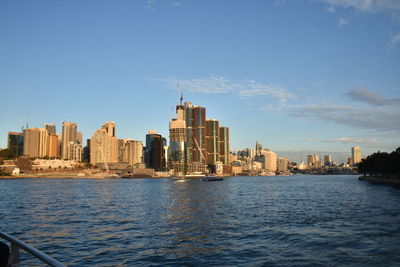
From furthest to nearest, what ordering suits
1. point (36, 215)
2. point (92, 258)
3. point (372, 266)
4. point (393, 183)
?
1. point (393, 183)
2. point (36, 215)
3. point (92, 258)
4. point (372, 266)

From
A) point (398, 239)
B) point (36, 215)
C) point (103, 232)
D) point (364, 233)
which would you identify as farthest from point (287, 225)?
point (36, 215)

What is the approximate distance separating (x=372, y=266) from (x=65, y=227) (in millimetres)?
29448

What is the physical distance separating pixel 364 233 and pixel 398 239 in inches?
128

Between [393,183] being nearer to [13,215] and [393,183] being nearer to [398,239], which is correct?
[398,239]

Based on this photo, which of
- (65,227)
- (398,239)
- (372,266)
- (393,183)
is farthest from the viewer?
(393,183)

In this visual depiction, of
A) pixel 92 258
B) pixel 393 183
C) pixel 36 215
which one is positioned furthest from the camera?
pixel 393 183

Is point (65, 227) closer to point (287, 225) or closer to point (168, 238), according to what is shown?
point (168, 238)

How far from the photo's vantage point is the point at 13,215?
45844mm

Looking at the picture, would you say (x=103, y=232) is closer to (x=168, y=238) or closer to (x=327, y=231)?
(x=168, y=238)

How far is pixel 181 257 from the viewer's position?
23359mm

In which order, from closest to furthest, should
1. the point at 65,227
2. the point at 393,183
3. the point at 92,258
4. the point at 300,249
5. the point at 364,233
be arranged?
the point at 92,258, the point at 300,249, the point at 364,233, the point at 65,227, the point at 393,183

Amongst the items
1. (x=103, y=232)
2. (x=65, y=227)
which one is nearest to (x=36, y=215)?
(x=65, y=227)

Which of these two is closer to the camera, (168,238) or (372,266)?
(372,266)

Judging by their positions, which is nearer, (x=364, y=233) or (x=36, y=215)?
(x=364, y=233)
